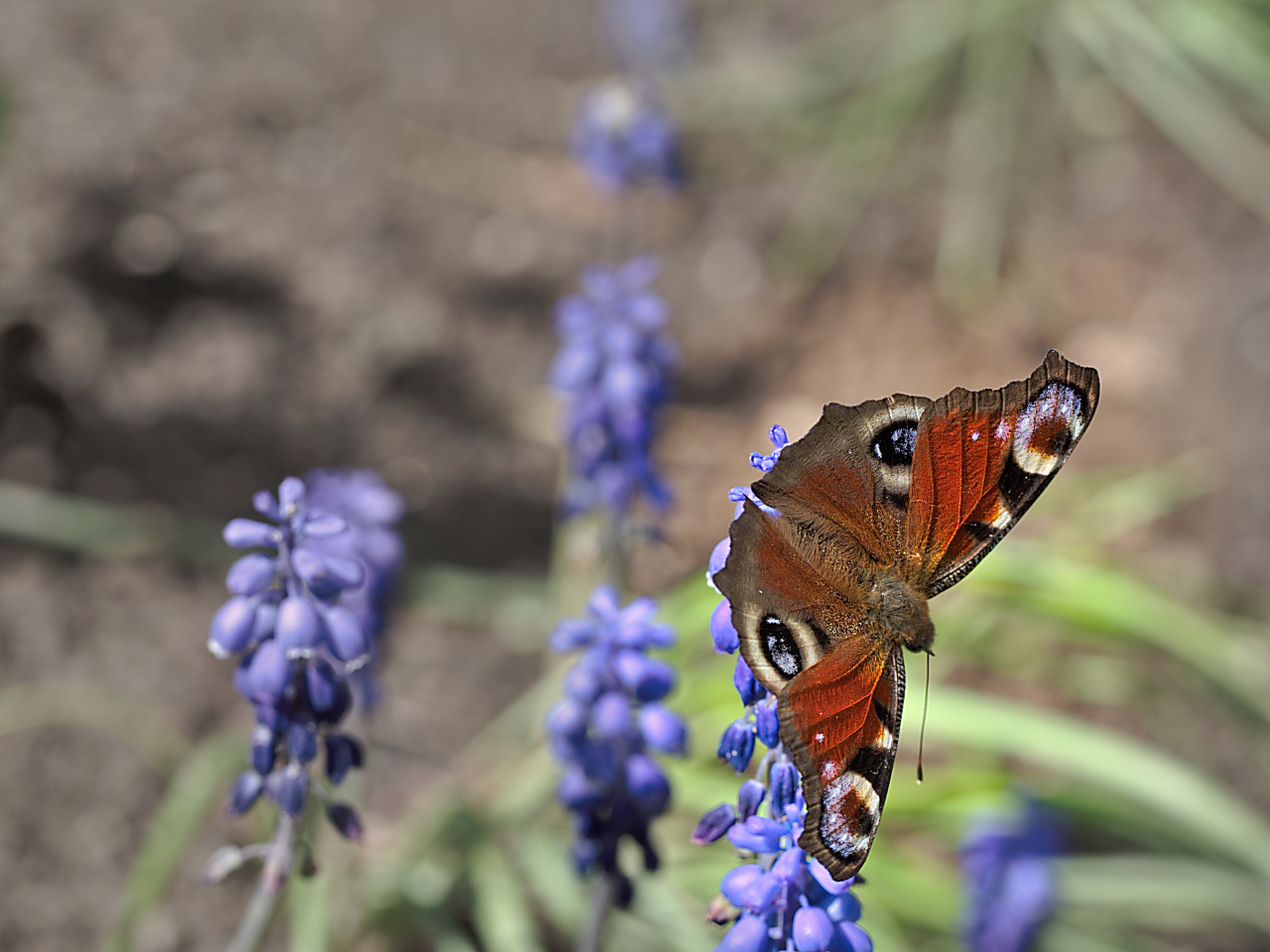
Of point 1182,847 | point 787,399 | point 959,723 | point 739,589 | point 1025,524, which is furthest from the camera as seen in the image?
point 787,399

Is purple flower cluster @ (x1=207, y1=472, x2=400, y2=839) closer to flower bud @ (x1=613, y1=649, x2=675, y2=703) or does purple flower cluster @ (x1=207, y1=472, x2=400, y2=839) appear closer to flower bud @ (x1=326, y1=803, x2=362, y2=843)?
flower bud @ (x1=326, y1=803, x2=362, y2=843)

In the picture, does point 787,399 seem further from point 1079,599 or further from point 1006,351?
point 1079,599

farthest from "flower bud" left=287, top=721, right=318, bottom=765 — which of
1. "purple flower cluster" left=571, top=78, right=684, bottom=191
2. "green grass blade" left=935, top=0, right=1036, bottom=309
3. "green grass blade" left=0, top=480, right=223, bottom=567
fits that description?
"green grass blade" left=935, top=0, right=1036, bottom=309

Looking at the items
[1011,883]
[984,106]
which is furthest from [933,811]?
[984,106]

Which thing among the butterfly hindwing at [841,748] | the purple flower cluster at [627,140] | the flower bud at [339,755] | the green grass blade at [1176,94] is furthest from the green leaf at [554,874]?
the green grass blade at [1176,94]

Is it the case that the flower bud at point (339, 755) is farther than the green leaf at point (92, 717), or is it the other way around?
the green leaf at point (92, 717)

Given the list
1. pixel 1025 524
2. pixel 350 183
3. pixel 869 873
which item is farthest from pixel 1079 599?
pixel 350 183

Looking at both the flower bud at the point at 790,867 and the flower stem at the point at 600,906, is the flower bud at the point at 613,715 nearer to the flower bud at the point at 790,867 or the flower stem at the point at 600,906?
the flower stem at the point at 600,906
